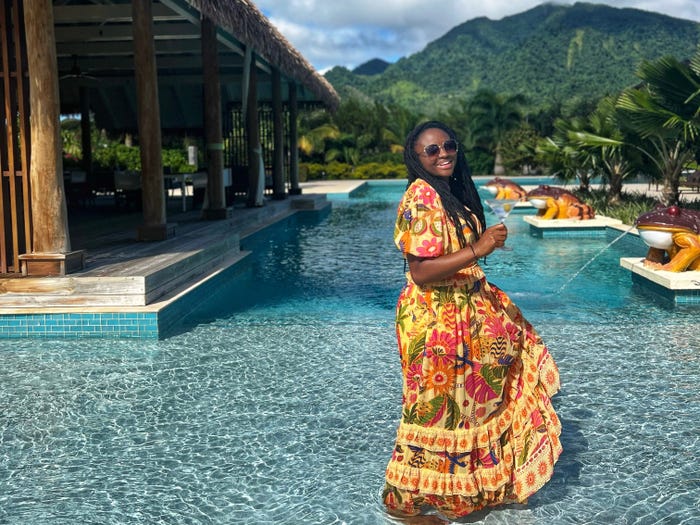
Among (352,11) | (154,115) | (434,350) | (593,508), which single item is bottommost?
(593,508)

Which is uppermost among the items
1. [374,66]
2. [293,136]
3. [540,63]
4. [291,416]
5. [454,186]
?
[374,66]

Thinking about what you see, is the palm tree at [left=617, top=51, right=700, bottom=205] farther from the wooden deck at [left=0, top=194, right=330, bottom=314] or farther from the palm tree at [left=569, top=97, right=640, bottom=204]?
the wooden deck at [left=0, top=194, right=330, bottom=314]

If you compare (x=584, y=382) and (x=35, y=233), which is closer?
(x=584, y=382)

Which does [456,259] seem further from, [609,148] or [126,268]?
[609,148]

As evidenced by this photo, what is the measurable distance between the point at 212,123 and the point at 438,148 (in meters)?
8.12

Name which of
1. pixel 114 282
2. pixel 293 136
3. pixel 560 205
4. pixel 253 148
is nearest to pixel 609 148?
pixel 560 205

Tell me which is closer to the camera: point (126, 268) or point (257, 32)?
point (126, 268)

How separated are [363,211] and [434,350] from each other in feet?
46.5

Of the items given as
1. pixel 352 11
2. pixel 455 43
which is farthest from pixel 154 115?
pixel 352 11

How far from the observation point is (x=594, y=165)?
45.8 ft

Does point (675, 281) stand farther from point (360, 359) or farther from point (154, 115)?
point (154, 115)

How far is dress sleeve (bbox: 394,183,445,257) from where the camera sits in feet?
7.53

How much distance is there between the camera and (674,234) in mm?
6703

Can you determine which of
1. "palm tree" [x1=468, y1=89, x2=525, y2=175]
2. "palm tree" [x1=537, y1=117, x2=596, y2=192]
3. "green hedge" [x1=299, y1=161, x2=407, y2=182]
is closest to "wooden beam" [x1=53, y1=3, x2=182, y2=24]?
"palm tree" [x1=537, y1=117, x2=596, y2=192]
